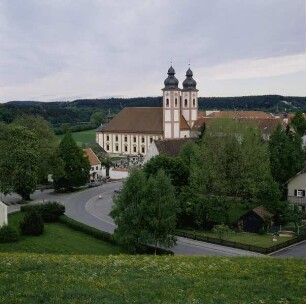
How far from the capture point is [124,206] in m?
30.2

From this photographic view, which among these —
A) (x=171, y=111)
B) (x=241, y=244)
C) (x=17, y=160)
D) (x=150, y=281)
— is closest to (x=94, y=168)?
(x=17, y=160)

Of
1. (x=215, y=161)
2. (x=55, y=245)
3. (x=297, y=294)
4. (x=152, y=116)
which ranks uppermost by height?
(x=152, y=116)

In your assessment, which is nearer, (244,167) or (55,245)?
(55,245)

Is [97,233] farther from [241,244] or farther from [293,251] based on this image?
[293,251]

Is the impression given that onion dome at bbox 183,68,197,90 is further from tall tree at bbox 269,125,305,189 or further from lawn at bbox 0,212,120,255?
lawn at bbox 0,212,120,255

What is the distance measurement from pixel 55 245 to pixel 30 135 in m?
17.9

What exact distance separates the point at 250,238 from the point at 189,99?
178 ft

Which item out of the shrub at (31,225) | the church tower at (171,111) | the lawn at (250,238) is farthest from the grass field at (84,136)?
the lawn at (250,238)

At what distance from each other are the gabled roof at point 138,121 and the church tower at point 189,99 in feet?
16.2

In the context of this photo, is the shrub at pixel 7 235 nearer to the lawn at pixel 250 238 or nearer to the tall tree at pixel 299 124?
the lawn at pixel 250 238

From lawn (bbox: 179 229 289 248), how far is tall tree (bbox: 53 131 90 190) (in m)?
20.1

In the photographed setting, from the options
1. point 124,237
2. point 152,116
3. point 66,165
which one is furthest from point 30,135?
point 152,116

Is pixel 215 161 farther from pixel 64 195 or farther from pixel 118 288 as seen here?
pixel 118 288

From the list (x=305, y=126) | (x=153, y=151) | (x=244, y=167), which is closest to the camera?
(x=244, y=167)
